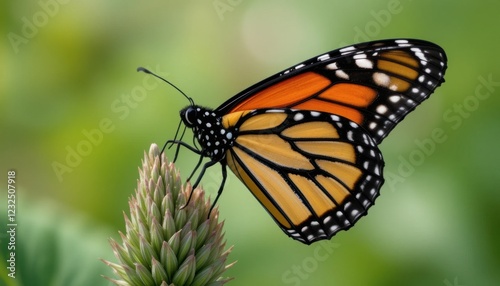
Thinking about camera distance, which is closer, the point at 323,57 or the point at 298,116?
the point at 323,57

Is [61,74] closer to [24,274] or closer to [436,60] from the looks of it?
[24,274]

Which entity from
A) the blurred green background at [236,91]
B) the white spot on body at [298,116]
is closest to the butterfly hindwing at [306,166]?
the white spot on body at [298,116]

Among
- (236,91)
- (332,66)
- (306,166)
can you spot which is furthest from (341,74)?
(236,91)

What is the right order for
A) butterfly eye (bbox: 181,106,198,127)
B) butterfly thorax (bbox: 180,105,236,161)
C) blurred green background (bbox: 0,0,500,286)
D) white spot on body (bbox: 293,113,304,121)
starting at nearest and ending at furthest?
butterfly eye (bbox: 181,106,198,127) → butterfly thorax (bbox: 180,105,236,161) → white spot on body (bbox: 293,113,304,121) → blurred green background (bbox: 0,0,500,286)

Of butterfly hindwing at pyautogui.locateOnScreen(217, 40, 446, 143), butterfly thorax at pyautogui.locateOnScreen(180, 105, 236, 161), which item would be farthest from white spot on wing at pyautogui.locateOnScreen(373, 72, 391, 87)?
butterfly thorax at pyautogui.locateOnScreen(180, 105, 236, 161)

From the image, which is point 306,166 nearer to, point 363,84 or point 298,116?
point 298,116

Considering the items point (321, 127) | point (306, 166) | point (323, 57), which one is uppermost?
point (323, 57)

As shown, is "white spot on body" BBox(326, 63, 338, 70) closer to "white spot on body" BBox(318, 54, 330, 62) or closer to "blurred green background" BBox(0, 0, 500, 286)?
"white spot on body" BBox(318, 54, 330, 62)

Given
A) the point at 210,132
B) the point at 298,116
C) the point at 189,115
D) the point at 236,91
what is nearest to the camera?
the point at 189,115
